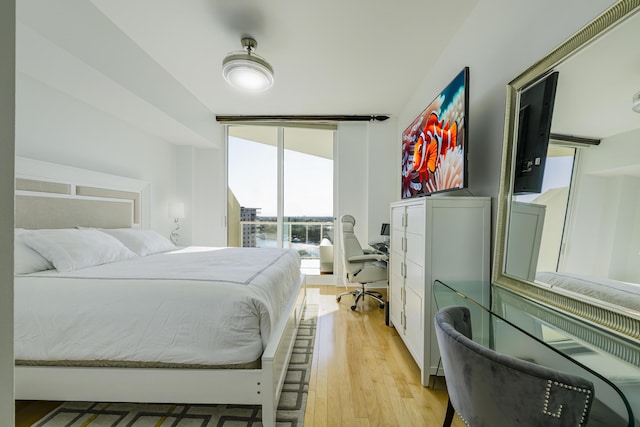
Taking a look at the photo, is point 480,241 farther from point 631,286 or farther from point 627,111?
point 627,111

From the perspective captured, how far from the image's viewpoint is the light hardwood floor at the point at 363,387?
4.98 feet

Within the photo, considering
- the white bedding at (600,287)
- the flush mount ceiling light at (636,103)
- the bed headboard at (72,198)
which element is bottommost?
the white bedding at (600,287)

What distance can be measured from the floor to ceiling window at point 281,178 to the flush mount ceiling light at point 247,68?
188 centimetres

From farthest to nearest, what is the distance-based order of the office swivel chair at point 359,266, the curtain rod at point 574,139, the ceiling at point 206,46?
the office swivel chair at point 359,266 < the ceiling at point 206,46 < the curtain rod at point 574,139

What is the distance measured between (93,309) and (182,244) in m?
3.06

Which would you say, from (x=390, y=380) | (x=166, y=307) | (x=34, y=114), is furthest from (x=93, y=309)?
(x=34, y=114)

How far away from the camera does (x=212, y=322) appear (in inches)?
53.4

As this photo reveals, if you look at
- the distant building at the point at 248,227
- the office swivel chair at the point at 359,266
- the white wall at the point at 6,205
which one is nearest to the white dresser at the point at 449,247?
the office swivel chair at the point at 359,266

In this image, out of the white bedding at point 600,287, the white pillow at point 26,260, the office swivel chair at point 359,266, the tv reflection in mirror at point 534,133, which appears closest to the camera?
the white bedding at point 600,287

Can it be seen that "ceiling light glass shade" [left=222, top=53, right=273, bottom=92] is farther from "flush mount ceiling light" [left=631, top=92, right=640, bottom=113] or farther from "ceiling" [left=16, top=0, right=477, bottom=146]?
"flush mount ceiling light" [left=631, top=92, right=640, bottom=113]

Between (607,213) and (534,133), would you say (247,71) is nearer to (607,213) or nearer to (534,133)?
(534,133)

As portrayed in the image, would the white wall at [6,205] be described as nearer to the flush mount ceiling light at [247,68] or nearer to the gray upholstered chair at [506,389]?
the gray upholstered chair at [506,389]

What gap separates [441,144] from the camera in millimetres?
2166

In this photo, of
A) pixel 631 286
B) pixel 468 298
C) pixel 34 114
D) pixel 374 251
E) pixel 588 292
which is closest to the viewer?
pixel 631 286
